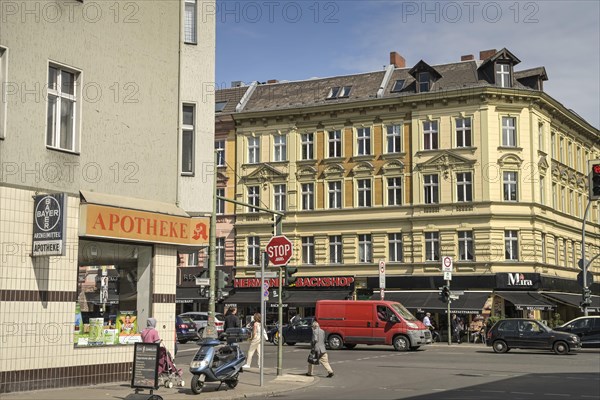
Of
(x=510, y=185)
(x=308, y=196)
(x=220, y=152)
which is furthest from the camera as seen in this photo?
(x=220, y=152)

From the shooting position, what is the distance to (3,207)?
55.5 feet

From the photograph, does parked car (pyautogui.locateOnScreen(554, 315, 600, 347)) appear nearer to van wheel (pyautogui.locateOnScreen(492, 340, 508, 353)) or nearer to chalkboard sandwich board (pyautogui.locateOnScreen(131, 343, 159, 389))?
van wheel (pyautogui.locateOnScreen(492, 340, 508, 353))

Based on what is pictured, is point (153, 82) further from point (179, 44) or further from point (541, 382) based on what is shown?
point (541, 382)

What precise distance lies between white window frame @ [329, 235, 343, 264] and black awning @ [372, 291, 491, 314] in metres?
4.62

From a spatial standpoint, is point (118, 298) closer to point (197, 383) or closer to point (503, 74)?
point (197, 383)

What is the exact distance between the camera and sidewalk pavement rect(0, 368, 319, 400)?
16.6 meters

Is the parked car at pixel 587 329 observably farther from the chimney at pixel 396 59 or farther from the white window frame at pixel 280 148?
the chimney at pixel 396 59

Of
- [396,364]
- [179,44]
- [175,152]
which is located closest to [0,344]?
[175,152]

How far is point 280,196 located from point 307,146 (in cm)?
363

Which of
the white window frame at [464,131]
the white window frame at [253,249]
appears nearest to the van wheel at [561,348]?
the white window frame at [464,131]

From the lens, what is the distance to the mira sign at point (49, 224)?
1695 centimetres

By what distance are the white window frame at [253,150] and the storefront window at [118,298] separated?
3540 cm

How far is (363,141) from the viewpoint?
53.3 metres

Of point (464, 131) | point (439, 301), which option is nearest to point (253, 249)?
point (439, 301)
